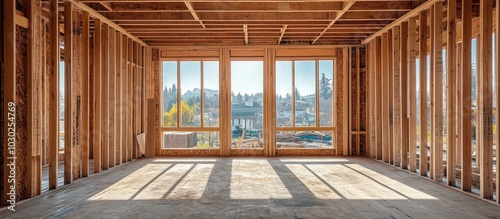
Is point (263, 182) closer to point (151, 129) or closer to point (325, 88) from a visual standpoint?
point (151, 129)

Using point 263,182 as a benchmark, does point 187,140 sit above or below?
above

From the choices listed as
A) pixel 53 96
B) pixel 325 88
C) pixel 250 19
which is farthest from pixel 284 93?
pixel 53 96

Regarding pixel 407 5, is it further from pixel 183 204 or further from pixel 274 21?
pixel 183 204

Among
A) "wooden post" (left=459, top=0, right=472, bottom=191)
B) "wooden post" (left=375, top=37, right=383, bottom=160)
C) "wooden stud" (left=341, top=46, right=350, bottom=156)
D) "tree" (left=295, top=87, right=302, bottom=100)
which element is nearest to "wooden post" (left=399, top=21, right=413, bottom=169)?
"wooden post" (left=375, top=37, right=383, bottom=160)

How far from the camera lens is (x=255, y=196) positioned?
198 inches

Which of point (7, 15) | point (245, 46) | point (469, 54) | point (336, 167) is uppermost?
point (245, 46)

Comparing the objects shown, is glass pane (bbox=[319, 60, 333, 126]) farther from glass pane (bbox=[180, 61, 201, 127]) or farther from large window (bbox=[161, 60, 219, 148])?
glass pane (bbox=[180, 61, 201, 127])

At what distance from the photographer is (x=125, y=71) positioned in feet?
28.5

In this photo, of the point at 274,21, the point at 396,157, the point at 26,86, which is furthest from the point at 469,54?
the point at 26,86

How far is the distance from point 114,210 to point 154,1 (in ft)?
12.8

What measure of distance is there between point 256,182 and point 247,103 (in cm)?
508

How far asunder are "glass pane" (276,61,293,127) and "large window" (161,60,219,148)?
73.6 inches

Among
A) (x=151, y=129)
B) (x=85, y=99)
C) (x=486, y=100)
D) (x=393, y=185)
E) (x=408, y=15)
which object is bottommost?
(x=393, y=185)

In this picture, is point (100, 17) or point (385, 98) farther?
point (385, 98)
